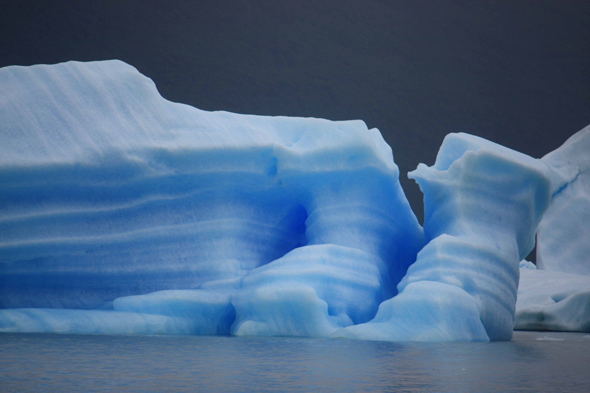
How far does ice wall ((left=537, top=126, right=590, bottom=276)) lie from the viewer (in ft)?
29.0

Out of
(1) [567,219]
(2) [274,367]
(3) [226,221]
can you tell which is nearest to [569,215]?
(1) [567,219]

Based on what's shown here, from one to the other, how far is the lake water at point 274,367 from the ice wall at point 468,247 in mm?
461

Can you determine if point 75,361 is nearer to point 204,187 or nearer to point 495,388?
point 495,388

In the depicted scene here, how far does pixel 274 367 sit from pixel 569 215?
7.73 m

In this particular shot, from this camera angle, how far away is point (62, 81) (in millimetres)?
4504

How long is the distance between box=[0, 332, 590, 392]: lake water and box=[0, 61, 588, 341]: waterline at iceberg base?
62 centimetres

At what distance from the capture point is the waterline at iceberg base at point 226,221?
4.04 metres

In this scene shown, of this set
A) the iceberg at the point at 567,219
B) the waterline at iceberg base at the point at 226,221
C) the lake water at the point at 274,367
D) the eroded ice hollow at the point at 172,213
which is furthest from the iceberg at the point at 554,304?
the lake water at the point at 274,367

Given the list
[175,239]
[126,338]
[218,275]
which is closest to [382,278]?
[218,275]

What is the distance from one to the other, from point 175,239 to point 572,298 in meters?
4.07

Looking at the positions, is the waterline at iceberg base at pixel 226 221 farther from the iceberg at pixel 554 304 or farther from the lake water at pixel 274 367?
the iceberg at pixel 554 304

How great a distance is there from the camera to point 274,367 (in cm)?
227

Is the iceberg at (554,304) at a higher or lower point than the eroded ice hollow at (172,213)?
lower

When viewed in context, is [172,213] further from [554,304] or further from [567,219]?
[567,219]
